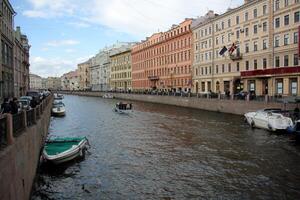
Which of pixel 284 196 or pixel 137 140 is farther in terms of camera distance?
pixel 137 140

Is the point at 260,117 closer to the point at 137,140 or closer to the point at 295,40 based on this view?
the point at 137,140

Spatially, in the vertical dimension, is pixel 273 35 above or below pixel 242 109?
above

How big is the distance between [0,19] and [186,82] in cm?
4326

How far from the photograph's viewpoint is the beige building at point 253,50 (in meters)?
45.0

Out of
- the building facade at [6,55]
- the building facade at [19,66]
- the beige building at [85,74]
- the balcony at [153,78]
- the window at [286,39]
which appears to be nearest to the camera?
the building facade at [6,55]

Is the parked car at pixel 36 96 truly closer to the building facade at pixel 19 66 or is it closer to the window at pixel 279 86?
the building facade at pixel 19 66

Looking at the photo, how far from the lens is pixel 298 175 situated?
15484 millimetres

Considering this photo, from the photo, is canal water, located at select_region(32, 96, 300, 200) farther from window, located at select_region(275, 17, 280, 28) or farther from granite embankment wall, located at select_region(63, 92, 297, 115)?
window, located at select_region(275, 17, 280, 28)

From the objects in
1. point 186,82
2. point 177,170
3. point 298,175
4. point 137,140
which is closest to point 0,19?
point 137,140

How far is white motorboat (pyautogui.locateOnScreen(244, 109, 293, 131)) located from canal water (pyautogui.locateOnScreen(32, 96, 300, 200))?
116 cm

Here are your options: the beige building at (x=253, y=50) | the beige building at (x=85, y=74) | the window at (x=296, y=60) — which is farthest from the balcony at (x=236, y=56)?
the beige building at (x=85, y=74)

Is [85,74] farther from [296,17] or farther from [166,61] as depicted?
[296,17]

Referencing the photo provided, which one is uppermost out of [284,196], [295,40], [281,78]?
[295,40]

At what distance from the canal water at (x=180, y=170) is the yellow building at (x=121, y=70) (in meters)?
94.2
